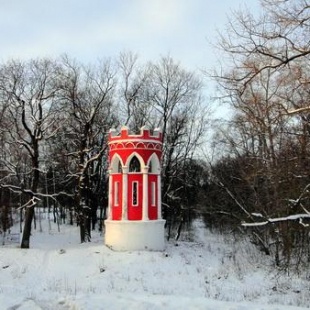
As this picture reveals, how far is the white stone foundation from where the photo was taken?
23328 millimetres

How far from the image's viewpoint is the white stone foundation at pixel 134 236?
23.3m

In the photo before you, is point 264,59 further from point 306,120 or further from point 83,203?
point 83,203

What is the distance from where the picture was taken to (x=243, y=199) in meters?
28.4

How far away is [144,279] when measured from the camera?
18328 mm

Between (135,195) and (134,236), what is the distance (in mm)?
2204

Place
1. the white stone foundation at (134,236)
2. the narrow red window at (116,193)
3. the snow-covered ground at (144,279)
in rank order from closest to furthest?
the snow-covered ground at (144,279)
the white stone foundation at (134,236)
the narrow red window at (116,193)

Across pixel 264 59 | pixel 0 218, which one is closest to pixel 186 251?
pixel 0 218

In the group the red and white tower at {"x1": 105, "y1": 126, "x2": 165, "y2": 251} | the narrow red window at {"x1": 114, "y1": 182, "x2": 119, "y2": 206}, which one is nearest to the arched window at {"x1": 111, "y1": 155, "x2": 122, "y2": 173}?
the red and white tower at {"x1": 105, "y1": 126, "x2": 165, "y2": 251}

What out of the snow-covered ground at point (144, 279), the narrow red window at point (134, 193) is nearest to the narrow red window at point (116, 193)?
the narrow red window at point (134, 193)

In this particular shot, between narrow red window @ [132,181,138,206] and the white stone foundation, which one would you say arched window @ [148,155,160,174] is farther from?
the white stone foundation

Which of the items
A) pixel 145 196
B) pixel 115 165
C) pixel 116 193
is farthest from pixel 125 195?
pixel 115 165

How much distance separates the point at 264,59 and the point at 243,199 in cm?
2021

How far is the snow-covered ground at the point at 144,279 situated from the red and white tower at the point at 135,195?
1.03 metres

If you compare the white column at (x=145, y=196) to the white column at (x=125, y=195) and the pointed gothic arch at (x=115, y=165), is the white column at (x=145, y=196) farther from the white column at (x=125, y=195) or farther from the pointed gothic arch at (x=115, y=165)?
the pointed gothic arch at (x=115, y=165)
